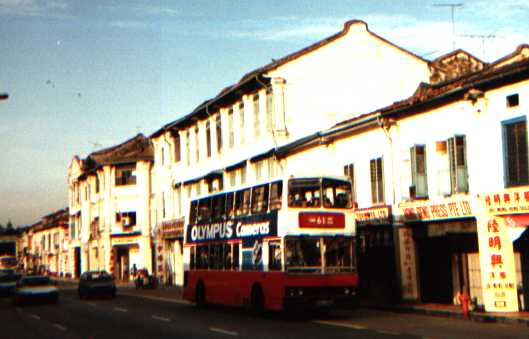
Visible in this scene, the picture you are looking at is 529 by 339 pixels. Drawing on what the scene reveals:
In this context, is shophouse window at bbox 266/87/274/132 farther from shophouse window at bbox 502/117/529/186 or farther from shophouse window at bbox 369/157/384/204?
shophouse window at bbox 502/117/529/186

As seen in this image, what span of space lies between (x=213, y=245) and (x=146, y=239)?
38545mm

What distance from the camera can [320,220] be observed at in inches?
921

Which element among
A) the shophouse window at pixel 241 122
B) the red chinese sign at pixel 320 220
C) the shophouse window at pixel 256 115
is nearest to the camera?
the red chinese sign at pixel 320 220

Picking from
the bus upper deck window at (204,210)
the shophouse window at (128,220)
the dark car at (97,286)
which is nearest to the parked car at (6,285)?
the dark car at (97,286)

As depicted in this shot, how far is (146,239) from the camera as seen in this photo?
6650 cm

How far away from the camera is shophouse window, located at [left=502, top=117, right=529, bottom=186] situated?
22.1m

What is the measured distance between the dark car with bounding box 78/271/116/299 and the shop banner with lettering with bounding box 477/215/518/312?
892 inches

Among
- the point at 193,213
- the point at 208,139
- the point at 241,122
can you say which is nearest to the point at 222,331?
the point at 193,213

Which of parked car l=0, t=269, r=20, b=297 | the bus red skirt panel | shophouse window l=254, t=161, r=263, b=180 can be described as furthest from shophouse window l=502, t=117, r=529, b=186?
parked car l=0, t=269, r=20, b=297

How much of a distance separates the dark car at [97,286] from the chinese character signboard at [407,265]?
1828 centimetres

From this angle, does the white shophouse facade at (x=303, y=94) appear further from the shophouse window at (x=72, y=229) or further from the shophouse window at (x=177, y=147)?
the shophouse window at (x=72, y=229)

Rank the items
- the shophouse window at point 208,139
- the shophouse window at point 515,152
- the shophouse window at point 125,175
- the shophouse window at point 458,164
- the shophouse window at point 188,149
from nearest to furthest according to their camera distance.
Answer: the shophouse window at point 515,152 → the shophouse window at point 458,164 → the shophouse window at point 208,139 → the shophouse window at point 188,149 → the shophouse window at point 125,175

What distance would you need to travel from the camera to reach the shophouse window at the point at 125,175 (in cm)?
6831

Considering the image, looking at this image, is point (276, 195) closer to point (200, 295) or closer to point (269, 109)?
point (200, 295)
